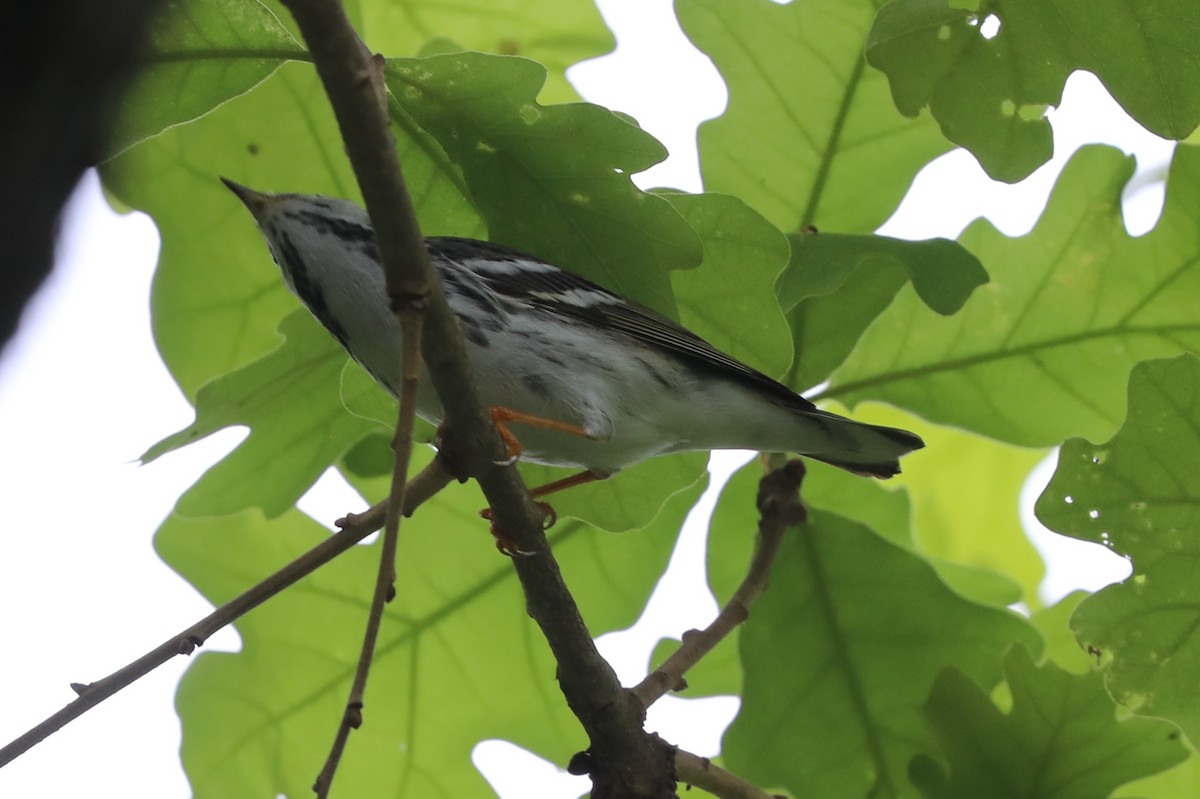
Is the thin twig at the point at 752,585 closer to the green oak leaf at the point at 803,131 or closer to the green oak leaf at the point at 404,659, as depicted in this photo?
the green oak leaf at the point at 404,659

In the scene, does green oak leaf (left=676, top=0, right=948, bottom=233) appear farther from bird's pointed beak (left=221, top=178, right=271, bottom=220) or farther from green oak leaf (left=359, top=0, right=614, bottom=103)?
bird's pointed beak (left=221, top=178, right=271, bottom=220)

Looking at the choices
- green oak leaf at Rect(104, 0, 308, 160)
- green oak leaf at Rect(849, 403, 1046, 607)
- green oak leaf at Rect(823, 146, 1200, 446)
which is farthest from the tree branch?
green oak leaf at Rect(849, 403, 1046, 607)

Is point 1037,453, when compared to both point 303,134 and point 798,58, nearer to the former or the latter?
point 798,58

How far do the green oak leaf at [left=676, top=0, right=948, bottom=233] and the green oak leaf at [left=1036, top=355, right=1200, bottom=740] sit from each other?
1.98ft

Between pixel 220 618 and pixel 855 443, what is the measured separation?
Answer: 1.01 meters

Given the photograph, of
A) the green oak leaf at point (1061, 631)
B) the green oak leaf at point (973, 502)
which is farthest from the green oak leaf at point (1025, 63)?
the green oak leaf at point (973, 502)

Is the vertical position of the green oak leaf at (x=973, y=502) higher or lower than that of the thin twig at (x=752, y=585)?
higher

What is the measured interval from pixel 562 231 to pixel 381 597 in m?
0.64

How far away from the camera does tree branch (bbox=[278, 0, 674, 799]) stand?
3.43 ft

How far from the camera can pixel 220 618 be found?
1277 mm

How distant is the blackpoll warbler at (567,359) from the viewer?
1.75 meters

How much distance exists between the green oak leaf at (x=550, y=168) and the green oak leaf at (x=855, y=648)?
0.64 meters

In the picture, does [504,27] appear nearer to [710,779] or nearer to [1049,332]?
[1049,332]

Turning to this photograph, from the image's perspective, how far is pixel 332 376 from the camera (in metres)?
1.98
